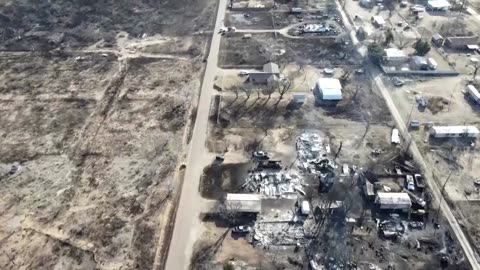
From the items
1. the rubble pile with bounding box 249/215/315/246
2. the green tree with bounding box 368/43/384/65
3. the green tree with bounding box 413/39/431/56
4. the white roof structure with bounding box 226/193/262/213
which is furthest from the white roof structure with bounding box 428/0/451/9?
the white roof structure with bounding box 226/193/262/213

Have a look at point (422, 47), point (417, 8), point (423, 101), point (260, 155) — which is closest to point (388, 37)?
point (422, 47)

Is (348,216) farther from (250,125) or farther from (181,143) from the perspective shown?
(181,143)

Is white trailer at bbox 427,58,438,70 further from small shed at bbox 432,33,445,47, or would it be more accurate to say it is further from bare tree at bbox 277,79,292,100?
bare tree at bbox 277,79,292,100

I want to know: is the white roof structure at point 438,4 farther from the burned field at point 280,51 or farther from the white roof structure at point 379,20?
the burned field at point 280,51

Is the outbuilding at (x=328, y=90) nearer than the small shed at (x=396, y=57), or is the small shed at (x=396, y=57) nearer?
the outbuilding at (x=328, y=90)

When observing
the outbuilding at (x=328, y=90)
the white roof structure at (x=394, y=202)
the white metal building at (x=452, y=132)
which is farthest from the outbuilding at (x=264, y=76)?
the white roof structure at (x=394, y=202)

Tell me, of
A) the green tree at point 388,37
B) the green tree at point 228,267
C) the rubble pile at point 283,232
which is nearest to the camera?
the green tree at point 228,267
